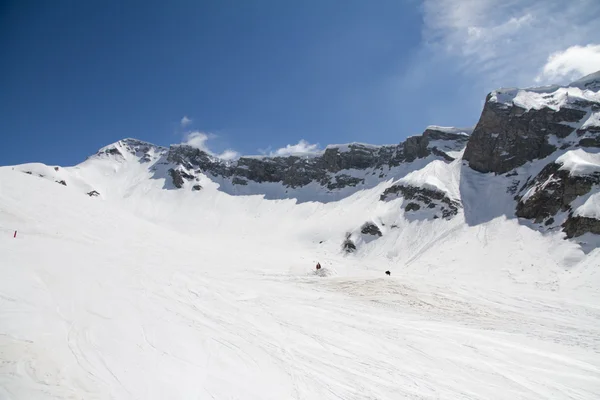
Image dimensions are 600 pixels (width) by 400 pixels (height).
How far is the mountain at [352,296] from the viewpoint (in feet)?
28.5

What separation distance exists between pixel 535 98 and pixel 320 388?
74085 mm

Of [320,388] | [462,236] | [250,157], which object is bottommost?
[320,388]

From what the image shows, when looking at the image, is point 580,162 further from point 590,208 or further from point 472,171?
point 472,171

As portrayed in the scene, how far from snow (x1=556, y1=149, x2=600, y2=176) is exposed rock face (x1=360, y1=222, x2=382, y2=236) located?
25.5 meters

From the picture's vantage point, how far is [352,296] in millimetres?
18688

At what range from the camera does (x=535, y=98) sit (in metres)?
61.5

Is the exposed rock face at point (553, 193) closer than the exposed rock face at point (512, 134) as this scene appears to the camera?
Yes

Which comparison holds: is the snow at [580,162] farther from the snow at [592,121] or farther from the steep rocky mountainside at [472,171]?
the snow at [592,121]

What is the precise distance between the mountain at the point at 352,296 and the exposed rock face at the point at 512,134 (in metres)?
0.31

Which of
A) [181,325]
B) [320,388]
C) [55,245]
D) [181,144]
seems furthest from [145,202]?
[320,388]

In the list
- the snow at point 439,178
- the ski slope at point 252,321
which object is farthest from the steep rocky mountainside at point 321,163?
the ski slope at point 252,321

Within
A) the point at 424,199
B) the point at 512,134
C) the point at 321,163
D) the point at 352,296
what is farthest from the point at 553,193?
the point at 321,163

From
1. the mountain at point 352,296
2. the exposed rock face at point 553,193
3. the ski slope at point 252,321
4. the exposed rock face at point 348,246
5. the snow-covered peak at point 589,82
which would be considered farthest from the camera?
the snow-covered peak at point 589,82

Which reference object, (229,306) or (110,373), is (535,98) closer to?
(229,306)
